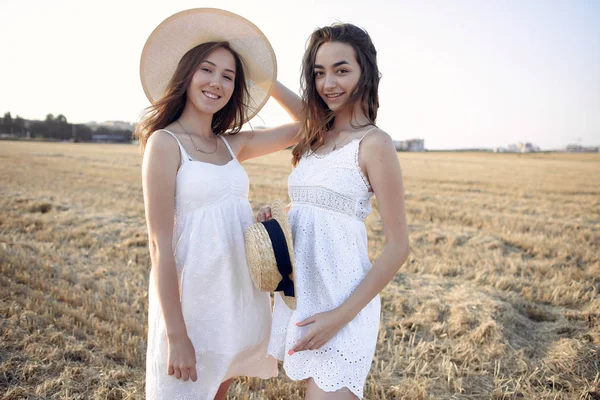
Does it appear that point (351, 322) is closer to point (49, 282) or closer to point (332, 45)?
point (332, 45)

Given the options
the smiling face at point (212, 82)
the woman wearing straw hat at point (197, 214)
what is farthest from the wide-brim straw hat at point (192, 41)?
the smiling face at point (212, 82)

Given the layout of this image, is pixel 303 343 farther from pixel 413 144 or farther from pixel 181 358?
pixel 413 144

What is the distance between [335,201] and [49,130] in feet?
223

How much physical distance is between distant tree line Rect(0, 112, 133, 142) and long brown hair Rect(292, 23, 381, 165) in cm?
6022

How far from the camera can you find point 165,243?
1966mm

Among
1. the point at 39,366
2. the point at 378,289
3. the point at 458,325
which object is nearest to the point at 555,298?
the point at 458,325

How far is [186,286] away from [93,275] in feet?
12.2

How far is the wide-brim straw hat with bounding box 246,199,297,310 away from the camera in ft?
6.31

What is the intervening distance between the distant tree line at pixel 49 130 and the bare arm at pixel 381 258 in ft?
199

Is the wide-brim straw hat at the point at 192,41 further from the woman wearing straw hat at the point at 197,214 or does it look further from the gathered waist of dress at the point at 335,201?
the gathered waist of dress at the point at 335,201

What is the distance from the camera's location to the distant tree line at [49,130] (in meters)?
57.6

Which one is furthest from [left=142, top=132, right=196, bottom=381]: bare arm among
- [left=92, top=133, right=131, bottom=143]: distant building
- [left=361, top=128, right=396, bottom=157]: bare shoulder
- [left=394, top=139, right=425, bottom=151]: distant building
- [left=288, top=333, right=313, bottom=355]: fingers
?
[left=394, top=139, right=425, bottom=151]: distant building

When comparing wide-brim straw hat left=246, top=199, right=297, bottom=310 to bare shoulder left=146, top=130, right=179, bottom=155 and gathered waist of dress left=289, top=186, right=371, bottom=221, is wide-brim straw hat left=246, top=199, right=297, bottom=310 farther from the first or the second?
bare shoulder left=146, top=130, right=179, bottom=155

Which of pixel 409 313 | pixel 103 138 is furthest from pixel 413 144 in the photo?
pixel 409 313
